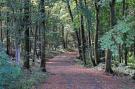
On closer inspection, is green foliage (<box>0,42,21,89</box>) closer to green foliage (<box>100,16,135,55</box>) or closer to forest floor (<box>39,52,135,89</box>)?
forest floor (<box>39,52,135,89</box>)

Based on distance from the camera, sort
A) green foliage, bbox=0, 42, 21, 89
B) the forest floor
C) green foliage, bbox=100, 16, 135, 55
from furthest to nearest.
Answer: the forest floor, green foliage, bbox=100, 16, 135, 55, green foliage, bbox=0, 42, 21, 89

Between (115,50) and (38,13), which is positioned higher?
(38,13)

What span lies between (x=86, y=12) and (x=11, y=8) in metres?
9.85

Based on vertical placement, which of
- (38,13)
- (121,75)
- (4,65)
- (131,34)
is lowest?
(121,75)

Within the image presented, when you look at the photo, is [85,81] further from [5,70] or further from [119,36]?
[5,70]

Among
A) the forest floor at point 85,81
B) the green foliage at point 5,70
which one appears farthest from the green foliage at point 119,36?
the green foliage at point 5,70

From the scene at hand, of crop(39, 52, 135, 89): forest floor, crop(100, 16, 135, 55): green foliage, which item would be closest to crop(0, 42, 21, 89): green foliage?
crop(39, 52, 135, 89): forest floor

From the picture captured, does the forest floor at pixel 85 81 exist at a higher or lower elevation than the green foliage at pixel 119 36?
lower

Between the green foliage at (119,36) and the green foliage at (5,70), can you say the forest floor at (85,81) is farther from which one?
the green foliage at (5,70)

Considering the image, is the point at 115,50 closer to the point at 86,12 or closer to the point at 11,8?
the point at 11,8

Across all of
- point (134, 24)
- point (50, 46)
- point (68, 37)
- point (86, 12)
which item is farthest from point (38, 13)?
point (68, 37)

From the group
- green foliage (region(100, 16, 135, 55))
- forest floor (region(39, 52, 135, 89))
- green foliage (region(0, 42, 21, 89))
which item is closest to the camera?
green foliage (region(0, 42, 21, 89))

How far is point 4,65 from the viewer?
12109mm

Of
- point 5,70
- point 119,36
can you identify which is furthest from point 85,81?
point 5,70
